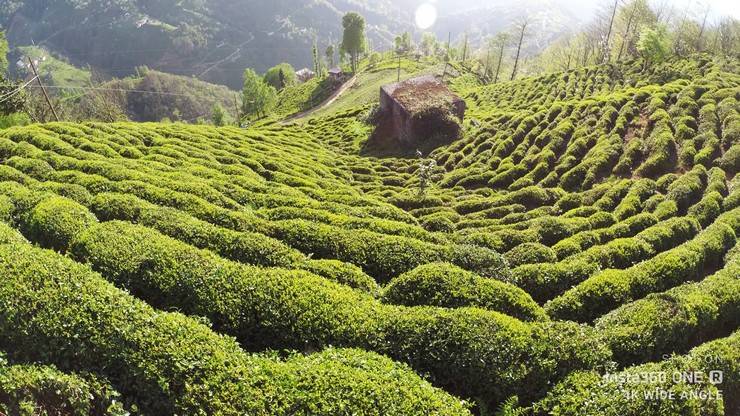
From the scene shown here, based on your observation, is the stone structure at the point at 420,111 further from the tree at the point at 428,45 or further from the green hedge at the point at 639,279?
the tree at the point at 428,45

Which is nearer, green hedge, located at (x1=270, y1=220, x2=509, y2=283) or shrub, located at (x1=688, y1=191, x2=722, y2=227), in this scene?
green hedge, located at (x1=270, y1=220, x2=509, y2=283)

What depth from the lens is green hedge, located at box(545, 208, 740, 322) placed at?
13.4 m

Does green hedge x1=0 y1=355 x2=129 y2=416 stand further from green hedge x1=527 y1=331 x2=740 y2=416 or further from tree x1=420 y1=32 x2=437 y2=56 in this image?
tree x1=420 y1=32 x2=437 y2=56

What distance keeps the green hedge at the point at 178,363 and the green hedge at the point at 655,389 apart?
2.72 m

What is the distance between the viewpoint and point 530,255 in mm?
16531

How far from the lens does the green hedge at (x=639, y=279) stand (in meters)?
13.4

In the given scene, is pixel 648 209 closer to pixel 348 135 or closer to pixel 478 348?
pixel 478 348

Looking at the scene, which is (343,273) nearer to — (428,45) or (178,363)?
(178,363)

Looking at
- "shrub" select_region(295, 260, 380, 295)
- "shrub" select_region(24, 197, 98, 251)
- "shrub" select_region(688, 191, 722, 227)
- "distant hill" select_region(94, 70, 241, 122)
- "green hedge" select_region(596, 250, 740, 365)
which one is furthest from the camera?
"distant hill" select_region(94, 70, 241, 122)

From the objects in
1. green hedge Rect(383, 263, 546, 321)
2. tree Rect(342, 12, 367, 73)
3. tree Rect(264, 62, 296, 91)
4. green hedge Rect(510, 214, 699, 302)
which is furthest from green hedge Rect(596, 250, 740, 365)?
tree Rect(264, 62, 296, 91)

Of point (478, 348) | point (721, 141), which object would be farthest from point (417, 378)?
point (721, 141)

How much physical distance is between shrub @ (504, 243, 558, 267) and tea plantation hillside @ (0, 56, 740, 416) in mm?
80

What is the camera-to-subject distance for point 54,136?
84.3ft

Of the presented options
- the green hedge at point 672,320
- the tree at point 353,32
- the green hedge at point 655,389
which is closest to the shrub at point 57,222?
the green hedge at point 655,389
